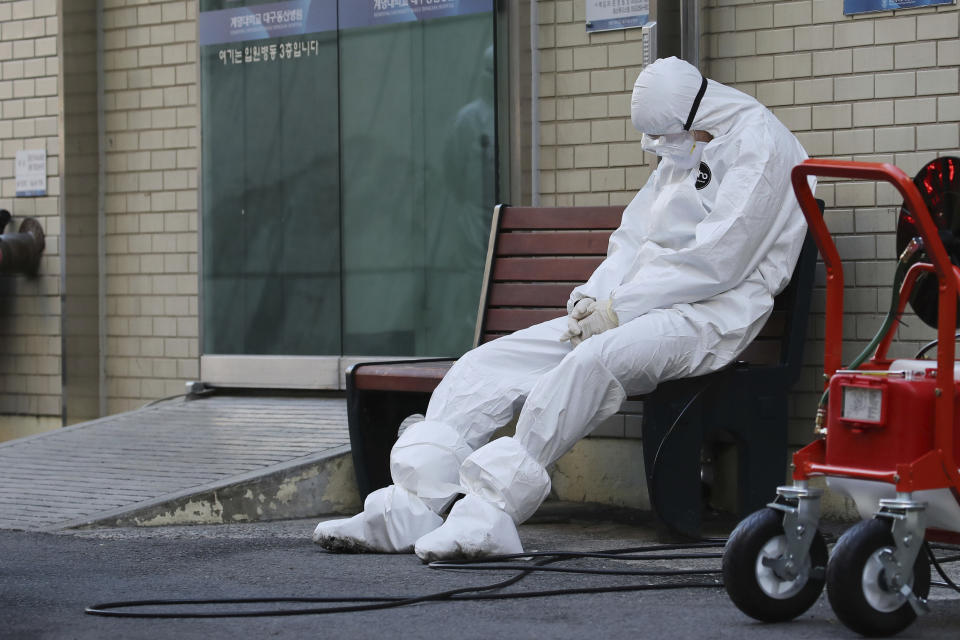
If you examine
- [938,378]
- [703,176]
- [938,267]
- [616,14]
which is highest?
[616,14]

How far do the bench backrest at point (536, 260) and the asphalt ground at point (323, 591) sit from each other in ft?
3.05

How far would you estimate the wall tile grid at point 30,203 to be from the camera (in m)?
8.59

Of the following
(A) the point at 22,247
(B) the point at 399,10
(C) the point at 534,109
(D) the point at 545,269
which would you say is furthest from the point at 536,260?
(A) the point at 22,247

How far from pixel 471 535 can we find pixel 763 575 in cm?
111

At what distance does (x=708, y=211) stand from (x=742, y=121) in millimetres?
331

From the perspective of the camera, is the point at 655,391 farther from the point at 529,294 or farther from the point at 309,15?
the point at 309,15

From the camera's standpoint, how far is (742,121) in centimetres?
530

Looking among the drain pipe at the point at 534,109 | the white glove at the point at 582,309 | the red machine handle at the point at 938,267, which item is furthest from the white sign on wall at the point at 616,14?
the red machine handle at the point at 938,267

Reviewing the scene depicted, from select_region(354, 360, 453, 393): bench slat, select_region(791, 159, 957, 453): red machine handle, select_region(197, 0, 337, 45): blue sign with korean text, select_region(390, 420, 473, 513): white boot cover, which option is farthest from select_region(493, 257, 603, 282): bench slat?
select_region(791, 159, 957, 453): red machine handle

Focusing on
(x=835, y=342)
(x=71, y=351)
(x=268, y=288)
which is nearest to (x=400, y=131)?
(x=268, y=288)

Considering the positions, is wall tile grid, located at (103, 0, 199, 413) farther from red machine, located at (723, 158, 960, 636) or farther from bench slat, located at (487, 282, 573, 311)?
red machine, located at (723, 158, 960, 636)

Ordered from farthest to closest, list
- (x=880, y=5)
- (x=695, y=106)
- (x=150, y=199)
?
(x=150, y=199) < (x=880, y=5) < (x=695, y=106)

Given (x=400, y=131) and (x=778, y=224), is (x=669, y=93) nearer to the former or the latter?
(x=778, y=224)

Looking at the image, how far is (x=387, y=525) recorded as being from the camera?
4.85 metres
